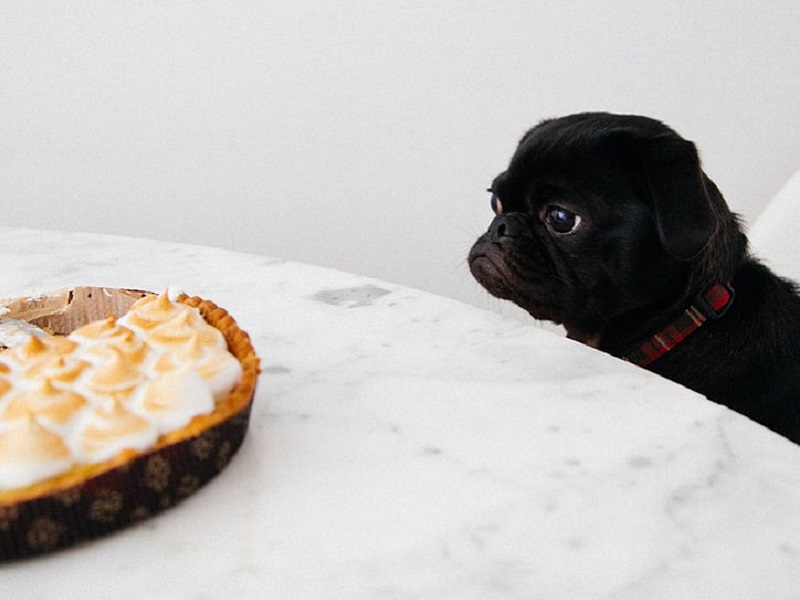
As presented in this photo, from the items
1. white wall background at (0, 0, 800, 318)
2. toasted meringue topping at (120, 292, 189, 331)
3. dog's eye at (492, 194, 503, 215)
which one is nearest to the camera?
toasted meringue topping at (120, 292, 189, 331)

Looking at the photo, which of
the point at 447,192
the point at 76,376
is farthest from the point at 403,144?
the point at 76,376

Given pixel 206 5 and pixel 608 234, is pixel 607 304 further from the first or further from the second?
pixel 206 5

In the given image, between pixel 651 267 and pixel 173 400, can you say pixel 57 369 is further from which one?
pixel 651 267

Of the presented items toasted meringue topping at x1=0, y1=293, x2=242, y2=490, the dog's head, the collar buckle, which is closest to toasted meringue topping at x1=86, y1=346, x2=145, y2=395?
toasted meringue topping at x1=0, y1=293, x2=242, y2=490

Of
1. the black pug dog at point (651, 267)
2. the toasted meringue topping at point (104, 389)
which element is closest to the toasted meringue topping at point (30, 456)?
the toasted meringue topping at point (104, 389)

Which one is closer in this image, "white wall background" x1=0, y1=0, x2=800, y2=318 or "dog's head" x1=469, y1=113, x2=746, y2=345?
"dog's head" x1=469, y1=113, x2=746, y2=345

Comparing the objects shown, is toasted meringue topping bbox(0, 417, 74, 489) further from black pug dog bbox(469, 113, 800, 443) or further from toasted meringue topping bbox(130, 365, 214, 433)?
black pug dog bbox(469, 113, 800, 443)

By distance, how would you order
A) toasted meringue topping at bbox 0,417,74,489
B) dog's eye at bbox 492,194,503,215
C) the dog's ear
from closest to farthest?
toasted meringue topping at bbox 0,417,74,489, the dog's ear, dog's eye at bbox 492,194,503,215

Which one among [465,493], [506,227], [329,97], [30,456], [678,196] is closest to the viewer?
[30,456]

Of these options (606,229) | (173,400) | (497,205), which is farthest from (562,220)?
(173,400)
